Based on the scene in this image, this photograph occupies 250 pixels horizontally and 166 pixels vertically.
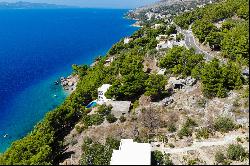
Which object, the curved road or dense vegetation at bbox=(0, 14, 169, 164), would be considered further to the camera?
the curved road

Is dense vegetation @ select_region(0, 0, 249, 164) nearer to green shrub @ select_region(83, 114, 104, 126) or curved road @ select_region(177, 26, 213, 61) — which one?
green shrub @ select_region(83, 114, 104, 126)

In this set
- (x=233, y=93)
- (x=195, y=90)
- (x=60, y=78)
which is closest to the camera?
(x=233, y=93)

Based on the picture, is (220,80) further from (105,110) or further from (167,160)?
(105,110)

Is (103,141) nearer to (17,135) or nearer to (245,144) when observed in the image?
(245,144)

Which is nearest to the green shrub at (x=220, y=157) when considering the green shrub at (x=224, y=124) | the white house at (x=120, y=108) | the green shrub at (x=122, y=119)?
the green shrub at (x=224, y=124)

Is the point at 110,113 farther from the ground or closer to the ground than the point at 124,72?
closer to the ground

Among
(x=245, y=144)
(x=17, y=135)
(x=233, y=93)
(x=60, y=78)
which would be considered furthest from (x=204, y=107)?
(x=60, y=78)

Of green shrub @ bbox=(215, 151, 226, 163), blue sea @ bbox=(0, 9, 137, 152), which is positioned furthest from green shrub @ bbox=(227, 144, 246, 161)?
blue sea @ bbox=(0, 9, 137, 152)
